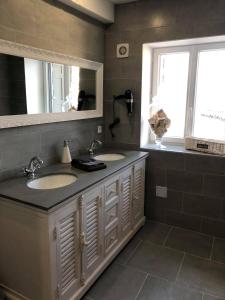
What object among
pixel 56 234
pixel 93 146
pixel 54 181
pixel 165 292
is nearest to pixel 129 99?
pixel 93 146

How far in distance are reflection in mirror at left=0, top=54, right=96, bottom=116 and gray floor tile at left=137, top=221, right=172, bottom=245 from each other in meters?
1.46

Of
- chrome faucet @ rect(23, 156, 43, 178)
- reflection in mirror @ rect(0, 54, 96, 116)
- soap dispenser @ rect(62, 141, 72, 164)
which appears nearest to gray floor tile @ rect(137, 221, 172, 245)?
soap dispenser @ rect(62, 141, 72, 164)

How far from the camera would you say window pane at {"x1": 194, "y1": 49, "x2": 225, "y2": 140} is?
2594 millimetres

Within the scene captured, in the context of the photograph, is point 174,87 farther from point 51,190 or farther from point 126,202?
point 51,190

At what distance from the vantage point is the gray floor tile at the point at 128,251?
220 centimetres

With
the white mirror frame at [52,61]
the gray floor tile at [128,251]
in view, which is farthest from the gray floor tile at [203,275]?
the white mirror frame at [52,61]

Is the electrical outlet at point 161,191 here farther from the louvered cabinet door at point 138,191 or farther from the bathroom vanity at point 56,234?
the bathroom vanity at point 56,234

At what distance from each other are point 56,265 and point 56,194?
0.42 meters

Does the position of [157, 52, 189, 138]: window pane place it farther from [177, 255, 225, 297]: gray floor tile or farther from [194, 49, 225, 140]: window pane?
[177, 255, 225, 297]: gray floor tile

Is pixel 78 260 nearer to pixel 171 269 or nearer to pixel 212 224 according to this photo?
pixel 171 269

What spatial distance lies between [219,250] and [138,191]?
935 mm

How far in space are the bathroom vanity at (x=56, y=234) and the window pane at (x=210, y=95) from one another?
1263mm

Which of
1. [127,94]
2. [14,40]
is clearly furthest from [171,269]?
[14,40]

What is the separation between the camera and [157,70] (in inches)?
113
